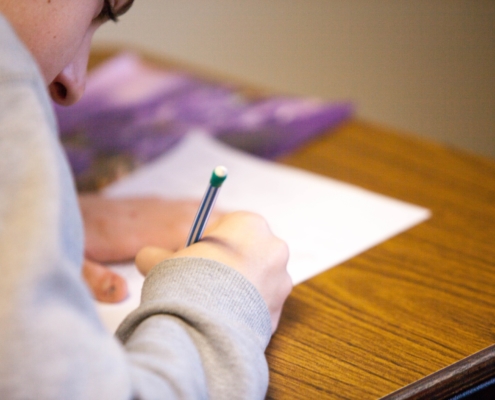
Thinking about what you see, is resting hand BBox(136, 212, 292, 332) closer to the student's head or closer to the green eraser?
the green eraser

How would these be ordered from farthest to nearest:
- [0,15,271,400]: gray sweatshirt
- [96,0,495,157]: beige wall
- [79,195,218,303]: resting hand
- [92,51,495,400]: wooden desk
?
[96,0,495,157]: beige wall
[79,195,218,303]: resting hand
[92,51,495,400]: wooden desk
[0,15,271,400]: gray sweatshirt

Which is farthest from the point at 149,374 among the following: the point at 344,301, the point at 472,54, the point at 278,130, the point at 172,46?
the point at 172,46

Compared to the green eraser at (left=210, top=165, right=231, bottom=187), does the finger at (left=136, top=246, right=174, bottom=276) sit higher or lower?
lower

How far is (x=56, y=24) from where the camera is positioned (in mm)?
392

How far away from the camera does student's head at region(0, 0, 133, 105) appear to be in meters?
0.38

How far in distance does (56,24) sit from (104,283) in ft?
0.77

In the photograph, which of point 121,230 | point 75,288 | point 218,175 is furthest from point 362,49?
point 75,288

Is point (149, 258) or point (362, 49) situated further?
point (362, 49)

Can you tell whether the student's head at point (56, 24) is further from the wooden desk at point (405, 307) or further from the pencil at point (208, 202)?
the wooden desk at point (405, 307)

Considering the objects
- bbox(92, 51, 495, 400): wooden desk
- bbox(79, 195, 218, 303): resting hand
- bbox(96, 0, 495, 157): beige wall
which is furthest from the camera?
bbox(96, 0, 495, 157): beige wall

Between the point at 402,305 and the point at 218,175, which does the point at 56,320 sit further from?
the point at 402,305

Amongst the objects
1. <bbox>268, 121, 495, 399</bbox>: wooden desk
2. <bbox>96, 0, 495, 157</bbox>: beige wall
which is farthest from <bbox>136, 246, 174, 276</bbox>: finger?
<bbox>96, 0, 495, 157</bbox>: beige wall

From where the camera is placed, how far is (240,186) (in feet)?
2.38

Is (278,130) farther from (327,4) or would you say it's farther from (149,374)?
(327,4)
